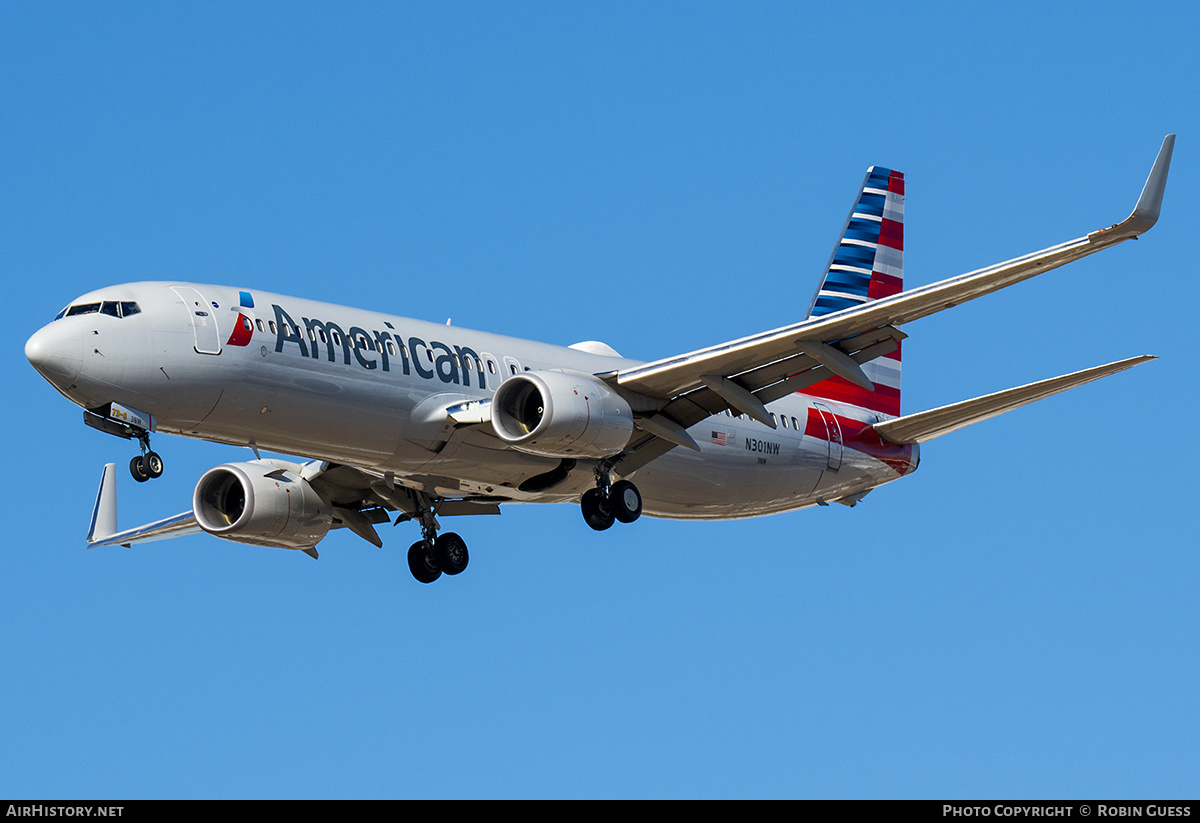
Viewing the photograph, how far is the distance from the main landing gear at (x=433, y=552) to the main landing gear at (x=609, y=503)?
4.18 metres

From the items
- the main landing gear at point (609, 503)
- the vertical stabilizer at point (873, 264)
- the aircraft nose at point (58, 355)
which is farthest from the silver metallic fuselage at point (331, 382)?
the vertical stabilizer at point (873, 264)

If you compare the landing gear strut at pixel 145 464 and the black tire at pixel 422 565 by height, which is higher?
the black tire at pixel 422 565

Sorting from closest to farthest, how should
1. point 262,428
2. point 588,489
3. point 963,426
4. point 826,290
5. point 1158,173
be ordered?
point 1158,173
point 262,428
point 588,489
point 963,426
point 826,290

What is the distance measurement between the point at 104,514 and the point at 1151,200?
28253 mm

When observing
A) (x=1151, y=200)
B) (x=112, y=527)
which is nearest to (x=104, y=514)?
(x=112, y=527)

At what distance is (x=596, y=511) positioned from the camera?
3378cm

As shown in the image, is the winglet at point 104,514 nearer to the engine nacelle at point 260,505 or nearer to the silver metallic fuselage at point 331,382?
the engine nacelle at point 260,505

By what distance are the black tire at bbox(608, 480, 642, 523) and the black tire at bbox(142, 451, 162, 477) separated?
969cm

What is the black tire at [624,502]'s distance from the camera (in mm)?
33656

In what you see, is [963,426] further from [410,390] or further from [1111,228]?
[410,390]

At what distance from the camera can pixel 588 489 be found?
3512 centimetres

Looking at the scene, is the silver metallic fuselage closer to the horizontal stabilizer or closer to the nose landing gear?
the nose landing gear
